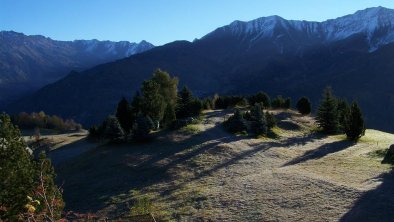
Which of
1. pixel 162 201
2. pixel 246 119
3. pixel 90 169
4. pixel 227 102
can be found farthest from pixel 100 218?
pixel 227 102

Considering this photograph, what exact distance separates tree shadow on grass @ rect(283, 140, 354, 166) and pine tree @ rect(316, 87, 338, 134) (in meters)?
6.79

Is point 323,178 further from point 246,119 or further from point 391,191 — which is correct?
point 246,119

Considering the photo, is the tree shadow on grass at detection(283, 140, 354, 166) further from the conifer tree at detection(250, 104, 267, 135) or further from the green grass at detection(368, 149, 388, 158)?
the conifer tree at detection(250, 104, 267, 135)

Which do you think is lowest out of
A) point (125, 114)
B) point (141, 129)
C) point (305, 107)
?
point (305, 107)

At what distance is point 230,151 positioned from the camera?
5369 cm

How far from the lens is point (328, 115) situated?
67812 mm

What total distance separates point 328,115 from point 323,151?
1428 cm

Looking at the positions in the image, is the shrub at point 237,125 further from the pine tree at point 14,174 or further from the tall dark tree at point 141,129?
the pine tree at point 14,174

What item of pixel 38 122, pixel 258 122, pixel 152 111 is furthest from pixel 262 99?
pixel 38 122

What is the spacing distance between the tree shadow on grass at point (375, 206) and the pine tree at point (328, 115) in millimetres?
29717

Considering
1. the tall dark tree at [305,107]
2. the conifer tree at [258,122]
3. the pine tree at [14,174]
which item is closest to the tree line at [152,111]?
the conifer tree at [258,122]

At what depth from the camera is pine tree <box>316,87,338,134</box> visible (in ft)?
220

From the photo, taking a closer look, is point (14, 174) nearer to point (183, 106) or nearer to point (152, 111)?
point (152, 111)

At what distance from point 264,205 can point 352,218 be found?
6.53 metres
